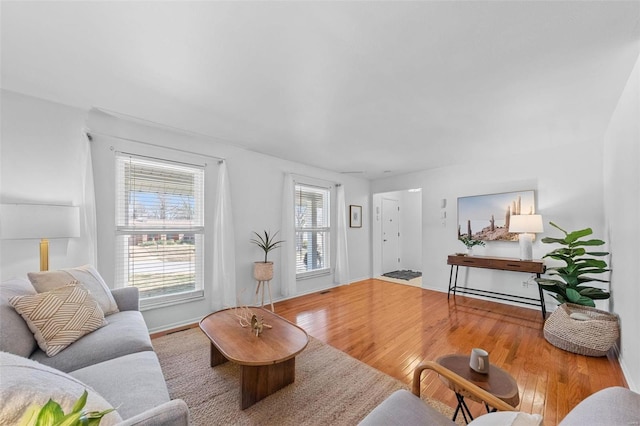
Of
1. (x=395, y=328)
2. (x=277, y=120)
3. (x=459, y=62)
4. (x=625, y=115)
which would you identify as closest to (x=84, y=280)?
(x=277, y=120)

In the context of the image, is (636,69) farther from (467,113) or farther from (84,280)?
(84,280)

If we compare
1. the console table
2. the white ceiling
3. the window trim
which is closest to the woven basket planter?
the console table

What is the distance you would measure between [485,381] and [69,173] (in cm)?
375

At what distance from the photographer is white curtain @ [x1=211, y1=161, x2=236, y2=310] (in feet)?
11.1

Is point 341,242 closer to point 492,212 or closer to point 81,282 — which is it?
point 492,212

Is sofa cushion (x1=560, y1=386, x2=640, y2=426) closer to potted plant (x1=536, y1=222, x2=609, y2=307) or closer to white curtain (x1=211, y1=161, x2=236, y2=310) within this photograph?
potted plant (x1=536, y1=222, x2=609, y2=307)

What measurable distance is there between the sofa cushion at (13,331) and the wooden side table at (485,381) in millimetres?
2282

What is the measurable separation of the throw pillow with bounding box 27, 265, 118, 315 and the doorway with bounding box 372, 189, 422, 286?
4.92 metres

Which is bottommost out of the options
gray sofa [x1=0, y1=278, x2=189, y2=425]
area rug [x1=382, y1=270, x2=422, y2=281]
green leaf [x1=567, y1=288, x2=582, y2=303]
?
area rug [x1=382, y1=270, x2=422, y2=281]

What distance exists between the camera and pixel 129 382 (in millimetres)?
1293

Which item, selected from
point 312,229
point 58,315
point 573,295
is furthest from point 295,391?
point 312,229

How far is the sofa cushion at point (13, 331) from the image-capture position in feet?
4.54

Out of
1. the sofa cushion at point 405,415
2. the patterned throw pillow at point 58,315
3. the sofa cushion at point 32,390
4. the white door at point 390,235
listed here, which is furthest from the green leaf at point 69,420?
the white door at point 390,235

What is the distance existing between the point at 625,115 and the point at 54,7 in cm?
402
